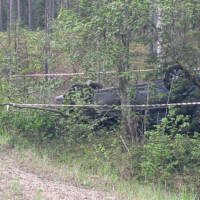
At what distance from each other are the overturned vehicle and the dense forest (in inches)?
2.0

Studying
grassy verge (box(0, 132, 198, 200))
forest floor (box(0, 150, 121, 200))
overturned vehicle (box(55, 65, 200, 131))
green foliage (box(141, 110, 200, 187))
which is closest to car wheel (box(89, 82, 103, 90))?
overturned vehicle (box(55, 65, 200, 131))

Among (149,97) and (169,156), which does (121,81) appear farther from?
(169,156)

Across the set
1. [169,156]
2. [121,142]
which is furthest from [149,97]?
[169,156]

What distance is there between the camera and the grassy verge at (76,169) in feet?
23.4

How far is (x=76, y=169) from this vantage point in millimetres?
8398

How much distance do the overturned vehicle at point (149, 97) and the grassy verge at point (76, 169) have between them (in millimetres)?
1099

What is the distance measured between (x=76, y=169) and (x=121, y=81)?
241 centimetres

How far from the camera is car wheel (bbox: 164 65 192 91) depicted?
9.42 meters

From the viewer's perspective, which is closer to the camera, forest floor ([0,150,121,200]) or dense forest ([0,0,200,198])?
forest floor ([0,150,121,200])

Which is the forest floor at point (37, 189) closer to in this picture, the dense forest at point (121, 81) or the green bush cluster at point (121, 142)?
the green bush cluster at point (121, 142)

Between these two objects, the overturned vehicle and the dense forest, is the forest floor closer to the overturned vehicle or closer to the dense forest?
the dense forest

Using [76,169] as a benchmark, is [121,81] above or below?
above

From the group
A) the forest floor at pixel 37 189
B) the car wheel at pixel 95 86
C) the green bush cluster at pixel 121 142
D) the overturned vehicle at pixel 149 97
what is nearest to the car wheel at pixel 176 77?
the overturned vehicle at pixel 149 97

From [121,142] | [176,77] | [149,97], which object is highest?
[176,77]
